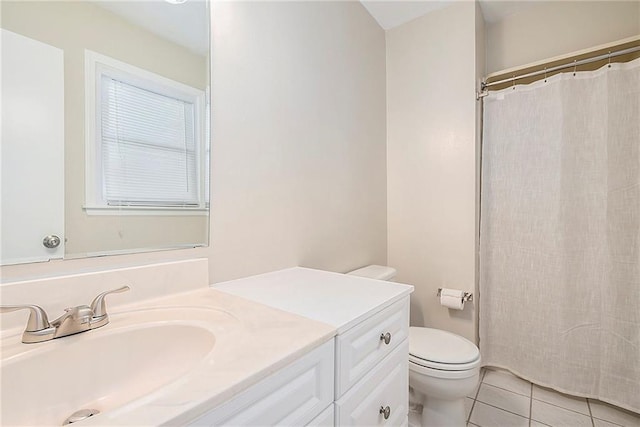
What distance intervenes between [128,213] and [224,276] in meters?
0.38

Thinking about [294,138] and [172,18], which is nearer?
[172,18]

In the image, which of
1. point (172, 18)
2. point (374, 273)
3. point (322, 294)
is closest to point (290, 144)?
point (172, 18)

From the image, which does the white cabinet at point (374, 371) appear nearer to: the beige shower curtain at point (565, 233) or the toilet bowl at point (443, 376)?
the toilet bowl at point (443, 376)

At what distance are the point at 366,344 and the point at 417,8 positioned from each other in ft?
6.85

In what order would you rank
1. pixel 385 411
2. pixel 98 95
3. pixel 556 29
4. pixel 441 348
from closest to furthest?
1. pixel 98 95
2. pixel 385 411
3. pixel 441 348
4. pixel 556 29

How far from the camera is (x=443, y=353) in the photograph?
1366 mm

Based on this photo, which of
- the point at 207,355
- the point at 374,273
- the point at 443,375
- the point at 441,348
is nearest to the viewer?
the point at 207,355

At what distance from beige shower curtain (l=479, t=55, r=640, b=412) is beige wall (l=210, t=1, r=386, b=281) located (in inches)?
31.1

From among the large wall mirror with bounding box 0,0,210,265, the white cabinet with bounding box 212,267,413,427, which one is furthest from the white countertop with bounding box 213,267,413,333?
the large wall mirror with bounding box 0,0,210,265

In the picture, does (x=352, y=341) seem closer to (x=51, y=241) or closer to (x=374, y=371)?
(x=374, y=371)

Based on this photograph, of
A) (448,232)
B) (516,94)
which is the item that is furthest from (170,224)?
(516,94)

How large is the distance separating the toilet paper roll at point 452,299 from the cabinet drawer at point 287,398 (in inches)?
52.6

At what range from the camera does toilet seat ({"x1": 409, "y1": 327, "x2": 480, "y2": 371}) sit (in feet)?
4.26

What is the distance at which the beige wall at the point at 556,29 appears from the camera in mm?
1696
